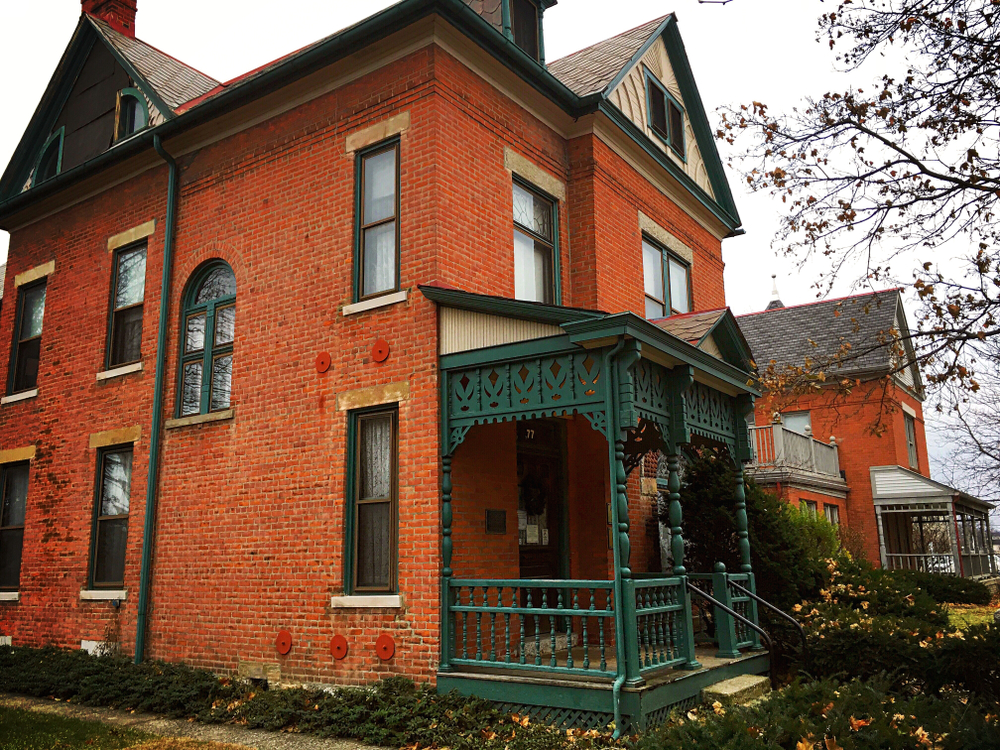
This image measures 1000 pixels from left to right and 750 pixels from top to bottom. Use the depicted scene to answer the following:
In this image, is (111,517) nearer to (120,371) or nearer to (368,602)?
(120,371)

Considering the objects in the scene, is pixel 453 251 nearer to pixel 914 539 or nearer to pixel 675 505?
pixel 675 505

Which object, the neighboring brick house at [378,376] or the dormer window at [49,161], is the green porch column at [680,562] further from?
the dormer window at [49,161]

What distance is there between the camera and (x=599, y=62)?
1456cm

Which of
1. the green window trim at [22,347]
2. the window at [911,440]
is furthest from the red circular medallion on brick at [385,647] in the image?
the window at [911,440]

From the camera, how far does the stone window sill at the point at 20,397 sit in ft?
48.6

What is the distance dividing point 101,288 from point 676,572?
10371 millimetres

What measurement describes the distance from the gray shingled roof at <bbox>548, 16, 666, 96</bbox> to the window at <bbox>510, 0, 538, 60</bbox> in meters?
0.90

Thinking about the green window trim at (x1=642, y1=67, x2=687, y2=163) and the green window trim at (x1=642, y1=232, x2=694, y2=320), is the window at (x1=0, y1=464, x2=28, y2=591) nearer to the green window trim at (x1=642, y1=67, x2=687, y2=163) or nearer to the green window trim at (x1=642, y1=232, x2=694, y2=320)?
the green window trim at (x1=642, y1=232, x2=694, y2=320)

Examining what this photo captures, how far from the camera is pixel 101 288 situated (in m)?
14.0

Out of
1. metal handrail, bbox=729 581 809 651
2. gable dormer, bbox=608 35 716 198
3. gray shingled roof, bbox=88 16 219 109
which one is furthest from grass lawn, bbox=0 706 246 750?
gable dormer, bbox=608 35 716 198

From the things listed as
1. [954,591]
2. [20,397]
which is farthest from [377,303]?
[954,591]

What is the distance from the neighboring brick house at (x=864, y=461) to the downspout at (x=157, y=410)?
16027mm

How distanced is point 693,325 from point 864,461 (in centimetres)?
2135

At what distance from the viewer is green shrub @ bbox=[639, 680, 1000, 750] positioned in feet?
19.0
